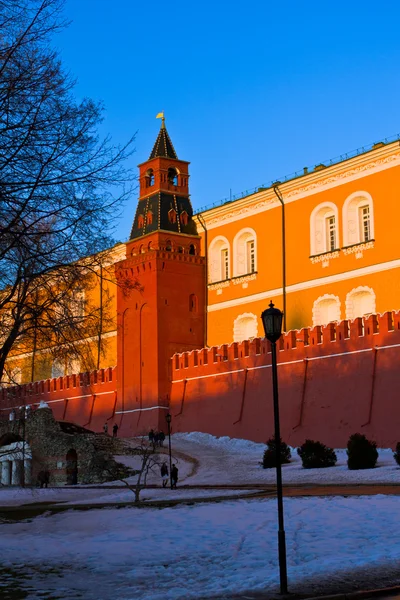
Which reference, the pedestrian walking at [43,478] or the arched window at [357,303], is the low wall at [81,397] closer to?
the pedestrian walking at [43,478]

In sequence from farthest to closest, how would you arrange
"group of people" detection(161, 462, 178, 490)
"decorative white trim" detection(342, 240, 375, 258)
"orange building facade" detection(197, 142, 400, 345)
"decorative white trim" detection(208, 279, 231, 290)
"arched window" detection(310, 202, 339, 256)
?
"decorative white trim" detection(208, 279, 231, 290), "arched window" detection(310, 202, 339, 256), "decorative white trim" detection(342, 240, 375, 258), "orange building facade" detection(197, 142, 400, 345), "group of people" detection(161, 462, 178, 490)

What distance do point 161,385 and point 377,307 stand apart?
917 centimetres

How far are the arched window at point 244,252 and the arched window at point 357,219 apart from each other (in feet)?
17.3

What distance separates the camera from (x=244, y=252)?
42250 millimetres

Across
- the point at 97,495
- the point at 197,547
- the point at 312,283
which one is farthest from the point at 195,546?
the point at 312,283

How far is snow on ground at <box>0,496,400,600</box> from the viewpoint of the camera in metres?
10.9

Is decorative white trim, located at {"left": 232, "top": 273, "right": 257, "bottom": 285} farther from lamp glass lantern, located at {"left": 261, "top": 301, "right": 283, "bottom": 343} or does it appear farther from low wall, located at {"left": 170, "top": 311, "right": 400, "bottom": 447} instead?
lamp glass lantern, located at {"left": 261, "top": 301, "right": 283, "bottom": 343}

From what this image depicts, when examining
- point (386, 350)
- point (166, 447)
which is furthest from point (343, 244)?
point (166, 447)

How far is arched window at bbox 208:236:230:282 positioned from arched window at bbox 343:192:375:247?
260 inches

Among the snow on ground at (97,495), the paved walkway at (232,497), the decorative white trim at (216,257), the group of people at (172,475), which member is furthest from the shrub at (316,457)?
the decorative white trim at (216,257)

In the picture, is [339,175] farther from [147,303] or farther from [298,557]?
[298,557]

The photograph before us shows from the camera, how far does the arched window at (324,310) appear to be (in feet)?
124

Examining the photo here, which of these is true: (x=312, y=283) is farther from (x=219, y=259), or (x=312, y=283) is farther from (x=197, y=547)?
(x=197, y=547)

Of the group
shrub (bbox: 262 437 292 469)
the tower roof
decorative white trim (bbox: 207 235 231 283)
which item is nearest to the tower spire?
the tower roof
